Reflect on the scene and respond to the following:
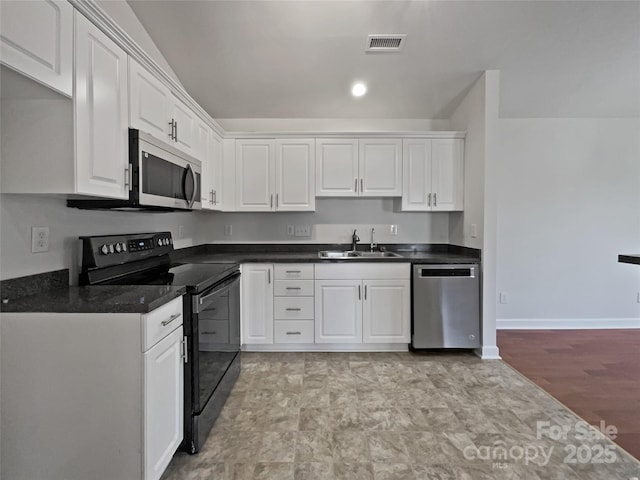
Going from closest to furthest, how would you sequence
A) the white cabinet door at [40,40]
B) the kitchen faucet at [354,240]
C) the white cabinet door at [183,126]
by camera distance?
the white cabinet door at [40,40], the white cabinet door at [183,126], the kitchen faucet at [354,240]

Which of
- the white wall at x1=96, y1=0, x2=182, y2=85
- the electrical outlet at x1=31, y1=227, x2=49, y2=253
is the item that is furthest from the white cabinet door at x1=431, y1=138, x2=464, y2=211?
the electrical outlet at x1=31, y1=227, x2=49, y2=253

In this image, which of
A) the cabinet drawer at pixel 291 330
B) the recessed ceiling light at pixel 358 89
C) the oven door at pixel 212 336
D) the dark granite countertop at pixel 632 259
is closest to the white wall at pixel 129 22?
the recessed ceiling light at pixel 358 89

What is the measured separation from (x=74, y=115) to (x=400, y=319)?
2.86 metres

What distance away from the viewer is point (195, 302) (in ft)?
5.85

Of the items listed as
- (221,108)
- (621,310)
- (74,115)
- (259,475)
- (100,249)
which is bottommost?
(259,475)

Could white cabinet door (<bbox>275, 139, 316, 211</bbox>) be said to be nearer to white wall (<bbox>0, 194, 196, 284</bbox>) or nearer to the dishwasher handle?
the dishwasher handle

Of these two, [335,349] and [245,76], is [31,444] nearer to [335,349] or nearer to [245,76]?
[335,349]

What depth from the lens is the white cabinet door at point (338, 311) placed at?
3246mm

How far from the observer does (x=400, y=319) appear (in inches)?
128

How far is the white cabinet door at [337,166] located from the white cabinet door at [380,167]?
0.08m

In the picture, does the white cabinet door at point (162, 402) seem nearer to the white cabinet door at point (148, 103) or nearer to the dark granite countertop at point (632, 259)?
the white cabinet door at point (148, 103)

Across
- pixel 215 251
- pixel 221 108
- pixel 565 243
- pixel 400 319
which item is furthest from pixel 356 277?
pixel 565 243

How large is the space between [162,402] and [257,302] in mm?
1742

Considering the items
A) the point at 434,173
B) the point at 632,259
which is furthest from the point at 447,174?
the point at 632,259
